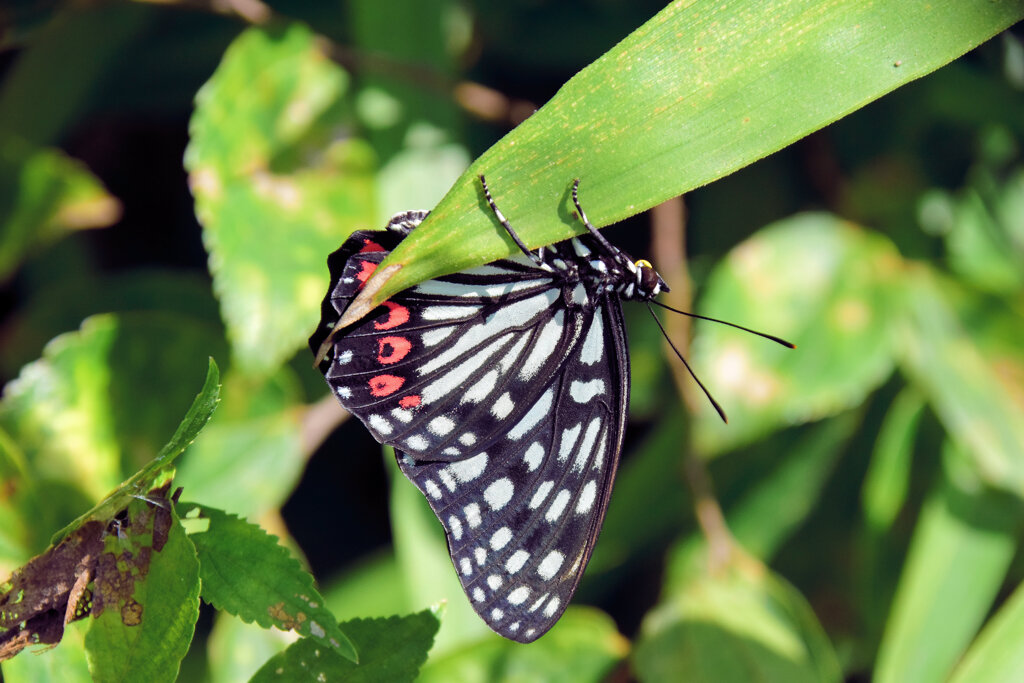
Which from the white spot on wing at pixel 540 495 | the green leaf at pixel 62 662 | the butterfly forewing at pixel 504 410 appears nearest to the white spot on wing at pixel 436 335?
the butterfly forewing at pixel 504 410

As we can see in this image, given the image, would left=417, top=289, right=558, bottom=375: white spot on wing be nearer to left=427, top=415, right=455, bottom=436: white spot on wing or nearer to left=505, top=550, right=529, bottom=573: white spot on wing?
left=427, top=415, right=455, bottom=436: white spot on wing

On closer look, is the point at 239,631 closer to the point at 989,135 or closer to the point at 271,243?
the point at 271,243

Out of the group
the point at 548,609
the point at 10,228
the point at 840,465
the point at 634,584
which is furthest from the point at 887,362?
the point at 10,228

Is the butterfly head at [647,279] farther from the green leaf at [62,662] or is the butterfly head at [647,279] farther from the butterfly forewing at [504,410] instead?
the green leaf at [62,662]

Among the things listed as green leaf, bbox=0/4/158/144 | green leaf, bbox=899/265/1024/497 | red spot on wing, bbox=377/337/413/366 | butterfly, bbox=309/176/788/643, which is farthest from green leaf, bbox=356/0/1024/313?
green leaf, bbox=0/4/158/144

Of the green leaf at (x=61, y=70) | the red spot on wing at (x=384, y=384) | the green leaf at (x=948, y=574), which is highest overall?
the green leaf at (x=61, y=70)
